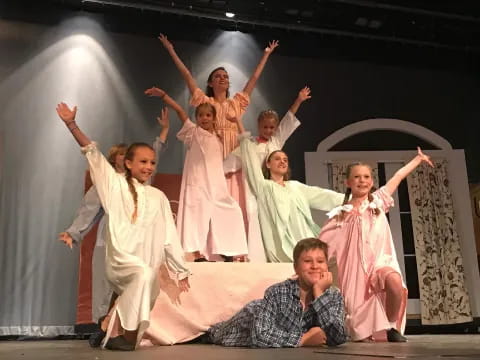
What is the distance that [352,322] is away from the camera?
2977 mm

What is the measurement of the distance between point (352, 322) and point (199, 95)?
2006 mm

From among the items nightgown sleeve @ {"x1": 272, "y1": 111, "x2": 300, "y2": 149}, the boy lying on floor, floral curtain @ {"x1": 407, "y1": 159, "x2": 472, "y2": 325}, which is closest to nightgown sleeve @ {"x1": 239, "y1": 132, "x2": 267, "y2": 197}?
nightgown sleeve @ {"x1": 272, "y1": 111, "x2": 300, "y2": 149}

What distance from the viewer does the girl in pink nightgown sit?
9.48ft

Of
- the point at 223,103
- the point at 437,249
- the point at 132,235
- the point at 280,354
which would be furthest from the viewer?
the point at 437,249

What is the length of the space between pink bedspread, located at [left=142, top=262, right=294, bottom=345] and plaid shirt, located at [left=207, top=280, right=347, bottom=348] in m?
0.43

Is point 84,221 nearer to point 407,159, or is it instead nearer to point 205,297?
point 205,297

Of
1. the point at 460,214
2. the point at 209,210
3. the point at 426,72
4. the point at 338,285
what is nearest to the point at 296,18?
the point at 426,72

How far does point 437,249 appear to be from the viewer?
5371 mm

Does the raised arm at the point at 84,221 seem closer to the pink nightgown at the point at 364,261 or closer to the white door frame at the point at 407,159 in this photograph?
the pink nightgown at the point at 364,261

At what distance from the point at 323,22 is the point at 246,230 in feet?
9.45

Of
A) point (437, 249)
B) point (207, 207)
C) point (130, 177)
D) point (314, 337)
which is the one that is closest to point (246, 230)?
point (207, 207)

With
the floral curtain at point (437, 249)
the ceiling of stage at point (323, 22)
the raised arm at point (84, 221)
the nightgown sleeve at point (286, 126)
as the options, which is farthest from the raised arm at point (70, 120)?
the floral curtain at point (437, 249)

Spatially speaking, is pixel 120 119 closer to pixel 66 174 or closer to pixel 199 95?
pixel 66 174

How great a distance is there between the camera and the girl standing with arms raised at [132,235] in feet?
8.27
